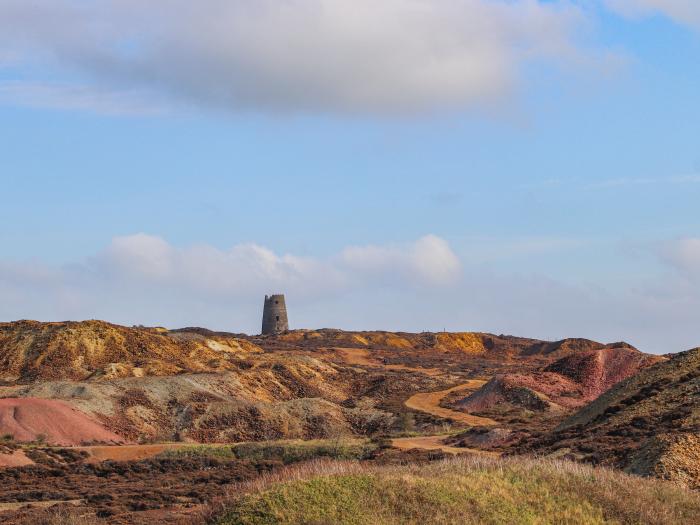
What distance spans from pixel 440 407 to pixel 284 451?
28921mm

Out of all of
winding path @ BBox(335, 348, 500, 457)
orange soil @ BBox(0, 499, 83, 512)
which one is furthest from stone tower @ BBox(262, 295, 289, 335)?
orange soil @ BBox(0, 499, 83, 512)

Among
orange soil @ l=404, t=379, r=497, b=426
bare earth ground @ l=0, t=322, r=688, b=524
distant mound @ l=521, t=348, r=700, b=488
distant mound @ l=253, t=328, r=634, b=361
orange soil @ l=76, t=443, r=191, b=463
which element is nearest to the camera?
distant mound @ l=521, t=348, r=700, b=488

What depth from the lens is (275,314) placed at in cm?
16700

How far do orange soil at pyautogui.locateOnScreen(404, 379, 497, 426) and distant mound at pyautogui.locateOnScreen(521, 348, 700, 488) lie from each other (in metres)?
16.7

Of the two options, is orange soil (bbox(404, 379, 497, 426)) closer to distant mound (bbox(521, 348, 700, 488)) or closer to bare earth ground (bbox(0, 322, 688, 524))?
bare earth ground (bbox(0, 322, 688, 524))

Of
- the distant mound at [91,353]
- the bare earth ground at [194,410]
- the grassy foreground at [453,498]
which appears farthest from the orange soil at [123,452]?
the grassy foreground at [453,498]

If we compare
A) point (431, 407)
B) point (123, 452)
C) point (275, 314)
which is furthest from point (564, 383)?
point (275, 314)

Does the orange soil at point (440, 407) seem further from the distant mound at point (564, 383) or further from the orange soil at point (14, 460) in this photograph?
the orange soil at point (14, 460)

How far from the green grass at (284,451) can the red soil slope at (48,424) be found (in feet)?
30.1

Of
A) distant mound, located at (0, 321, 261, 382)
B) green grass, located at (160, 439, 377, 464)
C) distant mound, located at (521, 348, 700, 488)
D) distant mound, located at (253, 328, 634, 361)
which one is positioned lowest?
green grass, located at (160, 439, 377, 464)

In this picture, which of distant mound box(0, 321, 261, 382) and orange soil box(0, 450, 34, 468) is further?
distant mound box(0, 321, 261, 382)

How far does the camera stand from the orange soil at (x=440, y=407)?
235 ft

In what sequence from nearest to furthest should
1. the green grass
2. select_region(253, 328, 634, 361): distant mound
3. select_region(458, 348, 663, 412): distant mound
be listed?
the green grass < select_region(458, 348, 663, 412): distant mound < select_region(253, 328, 634, 361): distant mound

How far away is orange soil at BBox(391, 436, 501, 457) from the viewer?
51.2 m
